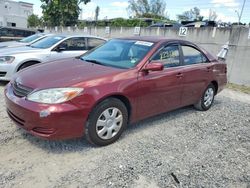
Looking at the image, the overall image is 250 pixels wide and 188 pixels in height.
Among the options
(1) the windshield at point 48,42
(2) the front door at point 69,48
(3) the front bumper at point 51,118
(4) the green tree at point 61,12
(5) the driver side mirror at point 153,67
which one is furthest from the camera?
(4) the green tree at point 61,12

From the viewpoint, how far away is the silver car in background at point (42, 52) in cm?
641

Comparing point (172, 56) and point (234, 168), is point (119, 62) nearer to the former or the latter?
point (172, 56)

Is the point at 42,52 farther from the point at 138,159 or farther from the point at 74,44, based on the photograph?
the point at 138,159

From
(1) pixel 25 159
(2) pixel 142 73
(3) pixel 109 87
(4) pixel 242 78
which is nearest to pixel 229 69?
(4) pixel 242 78

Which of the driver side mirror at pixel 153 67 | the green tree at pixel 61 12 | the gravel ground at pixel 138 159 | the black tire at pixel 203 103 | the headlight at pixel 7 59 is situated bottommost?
the gravel ground at pixel 138 159

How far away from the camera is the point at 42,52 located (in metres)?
6.91

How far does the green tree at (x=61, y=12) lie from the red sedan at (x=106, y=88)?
83.4 ft

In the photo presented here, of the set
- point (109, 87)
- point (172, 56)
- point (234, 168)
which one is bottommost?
point (234, 168)

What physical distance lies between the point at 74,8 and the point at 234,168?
92.3 ft

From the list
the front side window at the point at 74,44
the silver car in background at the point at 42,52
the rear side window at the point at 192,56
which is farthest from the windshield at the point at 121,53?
the front side window at the point at 74,44

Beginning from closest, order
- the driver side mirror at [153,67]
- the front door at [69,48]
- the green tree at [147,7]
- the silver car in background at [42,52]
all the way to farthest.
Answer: the driver side mirror at [153,67], the silver car in background at [42,52], the front door at [69,48], the green tree at [147,7]

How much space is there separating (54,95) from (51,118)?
0.28 meters

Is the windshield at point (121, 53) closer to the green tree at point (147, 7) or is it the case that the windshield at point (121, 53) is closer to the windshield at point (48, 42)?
the windshield at point (48, 42)

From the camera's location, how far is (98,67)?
383 cm
